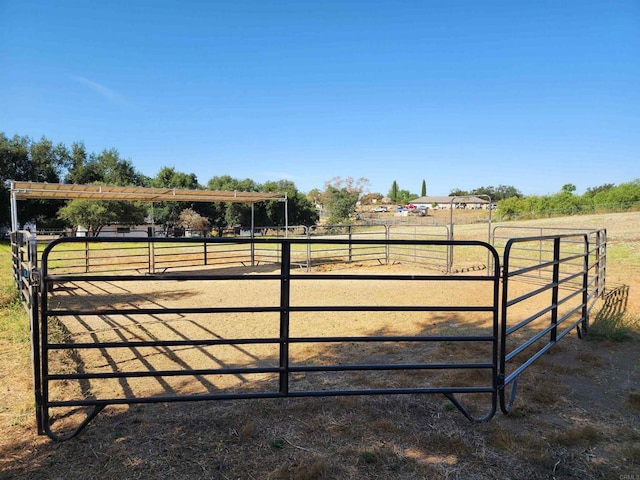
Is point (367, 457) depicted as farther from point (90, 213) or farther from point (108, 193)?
point (90, 213)

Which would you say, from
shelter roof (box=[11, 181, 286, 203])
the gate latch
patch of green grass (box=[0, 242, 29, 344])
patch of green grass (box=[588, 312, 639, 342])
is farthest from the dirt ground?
shelter roof (box=[11, 181, 286, 203])

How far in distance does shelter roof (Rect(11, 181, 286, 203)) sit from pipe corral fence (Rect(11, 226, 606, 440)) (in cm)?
246

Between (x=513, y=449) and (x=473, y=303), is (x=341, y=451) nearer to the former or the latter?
(x=513, y=449)

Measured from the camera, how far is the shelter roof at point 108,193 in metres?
9.56

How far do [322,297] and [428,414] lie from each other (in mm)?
5503

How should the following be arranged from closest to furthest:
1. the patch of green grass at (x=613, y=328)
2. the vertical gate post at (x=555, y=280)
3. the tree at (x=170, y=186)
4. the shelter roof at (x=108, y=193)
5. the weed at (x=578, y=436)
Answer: the weed at (x=578, y=436)
the vertical gate post at (x=555, y=280)
the patch of green grass at (x=613, y=328)
the shelter roof at (x=108, y=193)
the tree at (x=170, y=186)

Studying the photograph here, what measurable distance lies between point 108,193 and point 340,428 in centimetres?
1068

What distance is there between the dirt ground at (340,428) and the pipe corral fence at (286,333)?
0.20ft

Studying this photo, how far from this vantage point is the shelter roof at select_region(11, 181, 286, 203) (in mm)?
9562

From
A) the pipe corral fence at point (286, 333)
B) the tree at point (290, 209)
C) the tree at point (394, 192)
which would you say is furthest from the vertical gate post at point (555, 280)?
the tree at point (394, 192)

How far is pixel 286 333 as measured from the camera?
→ 9.18 feet

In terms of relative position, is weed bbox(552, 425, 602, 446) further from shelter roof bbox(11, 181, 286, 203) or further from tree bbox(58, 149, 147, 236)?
tree bbox(58, 149, 147, 236)

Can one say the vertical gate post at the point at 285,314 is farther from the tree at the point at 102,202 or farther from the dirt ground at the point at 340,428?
the tree at the point at 102,202

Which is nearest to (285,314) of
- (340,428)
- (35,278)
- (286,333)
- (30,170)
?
(286,333)
